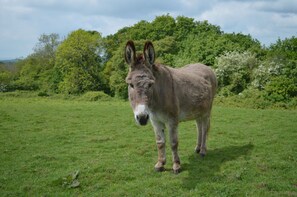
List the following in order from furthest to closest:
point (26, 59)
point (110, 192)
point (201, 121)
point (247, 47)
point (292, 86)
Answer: point (26, 59) < point (247, 47) < point (292, 86) < point (201, 121) < point (110, 192)

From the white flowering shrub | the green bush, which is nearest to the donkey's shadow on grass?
the green bush

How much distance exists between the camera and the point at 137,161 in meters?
7.87

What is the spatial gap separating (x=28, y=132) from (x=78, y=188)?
6891 millimetres

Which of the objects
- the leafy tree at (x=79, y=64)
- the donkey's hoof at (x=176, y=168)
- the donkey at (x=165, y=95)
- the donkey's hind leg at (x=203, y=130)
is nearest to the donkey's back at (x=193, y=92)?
the donkey at (x=165, y=95)

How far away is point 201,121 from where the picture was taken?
833 cm

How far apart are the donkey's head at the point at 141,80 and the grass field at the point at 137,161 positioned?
64.0 inches

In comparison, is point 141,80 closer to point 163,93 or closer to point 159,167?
point 163,93

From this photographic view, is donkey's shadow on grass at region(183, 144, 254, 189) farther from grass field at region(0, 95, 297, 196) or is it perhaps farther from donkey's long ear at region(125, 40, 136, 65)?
donkey's long ear at region(125, 40, 136, 65)

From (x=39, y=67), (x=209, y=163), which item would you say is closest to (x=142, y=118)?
(x=209, y=163)

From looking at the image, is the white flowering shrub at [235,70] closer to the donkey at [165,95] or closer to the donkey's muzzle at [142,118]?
the donkey at [165,95]

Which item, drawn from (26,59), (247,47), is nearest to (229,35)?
(247,47)

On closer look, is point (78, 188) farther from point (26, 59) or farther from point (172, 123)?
point (26, 59)

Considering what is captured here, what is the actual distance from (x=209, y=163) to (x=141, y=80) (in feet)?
10.4

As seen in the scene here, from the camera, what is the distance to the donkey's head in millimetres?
5324
